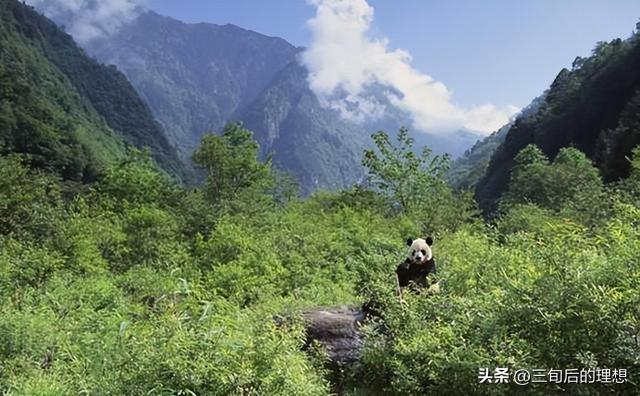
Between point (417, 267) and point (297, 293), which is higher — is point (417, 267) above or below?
below

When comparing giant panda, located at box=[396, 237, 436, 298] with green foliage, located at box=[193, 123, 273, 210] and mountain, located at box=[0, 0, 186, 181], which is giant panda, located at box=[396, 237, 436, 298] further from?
mountain, located at box=[0, 0, 186, 181]

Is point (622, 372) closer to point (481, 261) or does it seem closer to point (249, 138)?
point (481, 261)

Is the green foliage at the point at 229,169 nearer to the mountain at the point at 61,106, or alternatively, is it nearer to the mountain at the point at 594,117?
the mountain at the point at 61,106

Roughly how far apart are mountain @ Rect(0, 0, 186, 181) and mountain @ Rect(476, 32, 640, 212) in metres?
44.5

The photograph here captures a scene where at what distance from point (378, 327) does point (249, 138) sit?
1127 inches

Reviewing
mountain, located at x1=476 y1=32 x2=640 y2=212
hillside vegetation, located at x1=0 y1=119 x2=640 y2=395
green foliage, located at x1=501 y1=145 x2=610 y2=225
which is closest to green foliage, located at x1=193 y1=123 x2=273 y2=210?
hillside vegetation, located at x1=0 y1=119 x2=640 y2=395

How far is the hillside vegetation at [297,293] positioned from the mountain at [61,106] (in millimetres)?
20385

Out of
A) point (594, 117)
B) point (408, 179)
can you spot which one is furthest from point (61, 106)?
point (594, 117)

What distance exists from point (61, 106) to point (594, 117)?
2992 inches

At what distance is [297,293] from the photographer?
11961mm

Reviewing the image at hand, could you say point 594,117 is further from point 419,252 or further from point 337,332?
point 337,332

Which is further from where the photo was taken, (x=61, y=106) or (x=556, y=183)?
(x=61, y=106)

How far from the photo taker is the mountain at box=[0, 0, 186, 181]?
185ft

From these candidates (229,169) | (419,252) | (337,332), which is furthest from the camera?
(229,169)
